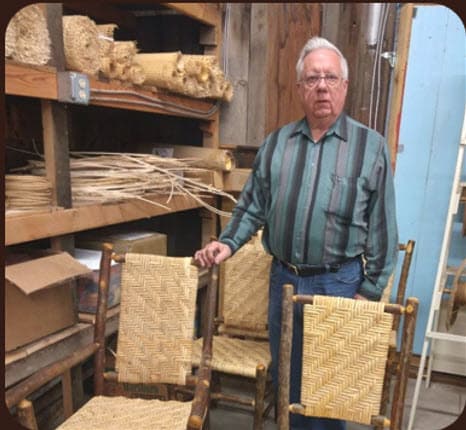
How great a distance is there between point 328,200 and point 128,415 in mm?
969

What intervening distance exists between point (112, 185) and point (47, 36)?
642 mm

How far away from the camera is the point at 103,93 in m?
1.70

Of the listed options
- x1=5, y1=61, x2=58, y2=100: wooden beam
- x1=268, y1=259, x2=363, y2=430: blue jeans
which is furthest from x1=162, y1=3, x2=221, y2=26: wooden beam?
x1=268, y1=259, x2=363, y2=430: blue jeans

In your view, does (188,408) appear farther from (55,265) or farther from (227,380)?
(227,380)

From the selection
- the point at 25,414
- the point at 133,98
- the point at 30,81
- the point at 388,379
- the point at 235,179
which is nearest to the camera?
the point at 25,414

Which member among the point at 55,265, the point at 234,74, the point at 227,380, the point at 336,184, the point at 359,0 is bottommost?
the point at 227,380

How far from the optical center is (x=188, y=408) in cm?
145

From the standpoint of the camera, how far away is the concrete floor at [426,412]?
216cm

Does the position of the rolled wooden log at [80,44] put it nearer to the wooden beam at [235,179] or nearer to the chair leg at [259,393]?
the wooden beam at [235,179]

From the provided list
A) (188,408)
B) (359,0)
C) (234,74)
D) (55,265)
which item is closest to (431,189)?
(359,0)

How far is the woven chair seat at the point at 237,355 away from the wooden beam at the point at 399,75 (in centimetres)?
126

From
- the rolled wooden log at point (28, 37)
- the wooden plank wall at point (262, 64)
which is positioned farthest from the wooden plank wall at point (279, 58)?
the rolled wooden log at point (28, 37)

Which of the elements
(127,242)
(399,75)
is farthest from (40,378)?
(399,75)

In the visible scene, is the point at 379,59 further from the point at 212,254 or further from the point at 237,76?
the point at 212,254
